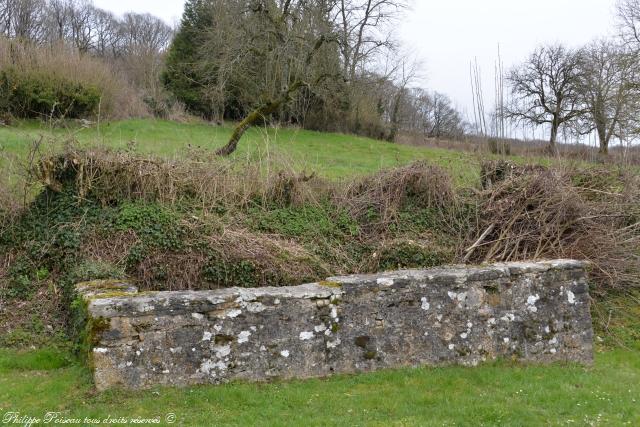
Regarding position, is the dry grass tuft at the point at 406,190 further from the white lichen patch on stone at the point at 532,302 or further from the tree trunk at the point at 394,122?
the tree trunk at the point at 394,122

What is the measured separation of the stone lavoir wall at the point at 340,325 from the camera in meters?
5.46

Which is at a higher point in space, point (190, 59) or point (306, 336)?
point (190, 59)

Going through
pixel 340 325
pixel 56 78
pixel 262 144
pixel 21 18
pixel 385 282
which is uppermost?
pixel 21 18

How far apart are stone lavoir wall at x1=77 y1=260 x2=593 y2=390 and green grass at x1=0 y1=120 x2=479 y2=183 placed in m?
4.47

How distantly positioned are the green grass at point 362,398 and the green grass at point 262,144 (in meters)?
4.58

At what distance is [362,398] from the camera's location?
18.0 ft

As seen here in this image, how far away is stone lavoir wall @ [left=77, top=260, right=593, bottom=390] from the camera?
215 inches

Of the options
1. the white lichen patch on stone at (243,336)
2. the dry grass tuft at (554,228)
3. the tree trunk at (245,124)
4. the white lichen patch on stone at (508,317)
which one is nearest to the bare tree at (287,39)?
the tree trunk at (245,124)

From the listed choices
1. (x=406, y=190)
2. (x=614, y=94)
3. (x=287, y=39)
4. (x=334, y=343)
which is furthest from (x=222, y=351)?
(x=614, y=94)

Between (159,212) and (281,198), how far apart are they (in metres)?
2.46

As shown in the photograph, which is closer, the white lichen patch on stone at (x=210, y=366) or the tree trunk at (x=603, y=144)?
the white lichen patch on stone at (x=210, y=366)

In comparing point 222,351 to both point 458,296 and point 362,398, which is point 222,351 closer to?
point 362,398

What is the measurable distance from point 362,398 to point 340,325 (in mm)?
925

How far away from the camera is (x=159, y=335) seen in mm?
5508
